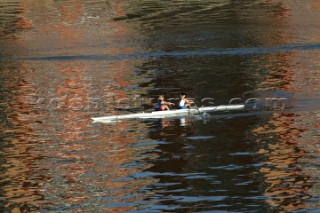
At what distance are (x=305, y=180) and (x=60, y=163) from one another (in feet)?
46.0

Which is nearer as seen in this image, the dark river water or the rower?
the dark river water

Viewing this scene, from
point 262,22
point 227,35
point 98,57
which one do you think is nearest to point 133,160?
point 98,57

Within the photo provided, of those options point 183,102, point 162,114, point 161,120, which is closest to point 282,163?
point 161,120

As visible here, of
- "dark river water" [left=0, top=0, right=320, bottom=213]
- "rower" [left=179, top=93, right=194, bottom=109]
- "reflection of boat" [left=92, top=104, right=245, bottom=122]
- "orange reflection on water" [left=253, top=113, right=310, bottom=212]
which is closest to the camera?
"orange reflection on water" [left=253, top=113, right=310, bottom=212]

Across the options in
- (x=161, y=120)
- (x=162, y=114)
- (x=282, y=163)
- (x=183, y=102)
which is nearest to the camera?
(x=282, y=163)

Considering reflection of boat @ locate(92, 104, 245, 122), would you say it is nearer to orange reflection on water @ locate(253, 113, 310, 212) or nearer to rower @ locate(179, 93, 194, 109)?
rower @ locate(179, 93, 194, 109)

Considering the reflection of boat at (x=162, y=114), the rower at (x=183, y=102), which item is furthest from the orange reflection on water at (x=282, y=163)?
the rower at (x=183, y=102)

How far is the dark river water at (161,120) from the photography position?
39.2 m

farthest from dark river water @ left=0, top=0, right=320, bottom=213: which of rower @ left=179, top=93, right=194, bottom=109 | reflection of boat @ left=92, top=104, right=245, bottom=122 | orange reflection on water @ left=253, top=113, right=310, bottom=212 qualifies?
rower @ left=179, top=93, right=194, bottom=109

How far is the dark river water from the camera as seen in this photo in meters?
39.2

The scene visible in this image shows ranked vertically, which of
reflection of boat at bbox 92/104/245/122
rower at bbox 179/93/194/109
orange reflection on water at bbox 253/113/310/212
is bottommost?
orange reflection on water at bbox 253/113/310/212

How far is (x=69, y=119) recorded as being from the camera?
57.7 m

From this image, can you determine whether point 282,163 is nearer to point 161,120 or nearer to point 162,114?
point 161,120

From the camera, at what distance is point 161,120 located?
184 ft
